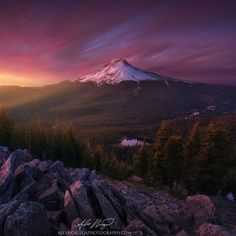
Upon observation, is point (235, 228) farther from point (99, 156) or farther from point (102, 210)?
point (99, 156)

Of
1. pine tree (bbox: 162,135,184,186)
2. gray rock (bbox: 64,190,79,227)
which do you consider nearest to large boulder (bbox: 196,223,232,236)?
gray rock (bbox: 64,190,79,227)

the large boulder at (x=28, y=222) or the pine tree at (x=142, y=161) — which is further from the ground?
the large boulder at (x=28, y=222)

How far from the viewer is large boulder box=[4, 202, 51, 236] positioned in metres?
13.7

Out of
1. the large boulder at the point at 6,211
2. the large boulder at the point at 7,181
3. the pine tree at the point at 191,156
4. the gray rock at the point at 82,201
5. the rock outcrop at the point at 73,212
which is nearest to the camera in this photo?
the rock outcrop at the point at 73,212

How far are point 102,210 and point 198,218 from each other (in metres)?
6.63

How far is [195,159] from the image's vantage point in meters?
Result: 46.8

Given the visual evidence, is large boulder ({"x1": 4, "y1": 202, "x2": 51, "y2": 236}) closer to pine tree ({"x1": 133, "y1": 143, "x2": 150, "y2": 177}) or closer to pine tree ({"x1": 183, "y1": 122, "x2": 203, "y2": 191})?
pine tree ({"x1": 183, "y1": 122, "x2": 203, "y2": 191})

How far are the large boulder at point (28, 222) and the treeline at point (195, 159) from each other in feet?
112

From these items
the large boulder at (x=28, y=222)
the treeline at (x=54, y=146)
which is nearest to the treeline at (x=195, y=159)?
the treeline at (x=54, y=146)

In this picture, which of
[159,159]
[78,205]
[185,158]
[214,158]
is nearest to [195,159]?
[214,158]

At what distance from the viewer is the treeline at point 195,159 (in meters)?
45.8

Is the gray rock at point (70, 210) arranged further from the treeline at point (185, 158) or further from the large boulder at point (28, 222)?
the treeline at point (185, 158)

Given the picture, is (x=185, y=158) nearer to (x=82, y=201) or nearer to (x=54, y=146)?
(x=54, y=146)

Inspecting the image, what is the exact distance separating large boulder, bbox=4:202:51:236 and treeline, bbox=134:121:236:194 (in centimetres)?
3427
